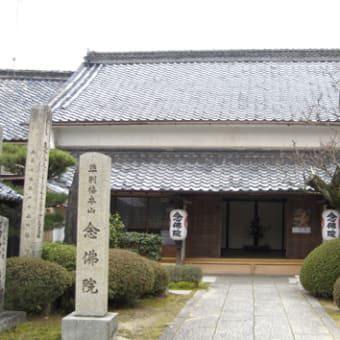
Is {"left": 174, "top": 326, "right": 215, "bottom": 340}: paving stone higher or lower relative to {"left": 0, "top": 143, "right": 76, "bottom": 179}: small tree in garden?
lower

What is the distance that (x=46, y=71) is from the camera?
2503 centimetres

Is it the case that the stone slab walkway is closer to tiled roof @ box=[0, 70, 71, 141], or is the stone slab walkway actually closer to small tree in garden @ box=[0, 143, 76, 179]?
small tree in garden @ box=[0, 143, 76, 179]

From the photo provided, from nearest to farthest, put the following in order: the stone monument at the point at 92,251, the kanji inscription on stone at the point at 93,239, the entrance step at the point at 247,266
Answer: the stone monument at the point at 92,251 < the kanji inscription on stone at the point at 93,239 < the entrance step at the point at 247,266

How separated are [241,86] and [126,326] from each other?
14661 mm

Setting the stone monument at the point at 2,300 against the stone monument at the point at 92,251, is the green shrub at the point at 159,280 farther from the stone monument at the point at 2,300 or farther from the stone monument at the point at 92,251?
the stone monument at the point at 92,251

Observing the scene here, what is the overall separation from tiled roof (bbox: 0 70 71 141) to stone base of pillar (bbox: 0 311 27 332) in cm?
1026

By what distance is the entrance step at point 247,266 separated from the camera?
1677 centimetres

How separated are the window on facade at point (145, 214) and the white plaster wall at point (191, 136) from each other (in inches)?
87.3

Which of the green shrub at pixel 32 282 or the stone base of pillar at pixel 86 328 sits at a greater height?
the green shrub at pixel 32 282

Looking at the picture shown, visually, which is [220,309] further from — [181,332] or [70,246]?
[70,246]

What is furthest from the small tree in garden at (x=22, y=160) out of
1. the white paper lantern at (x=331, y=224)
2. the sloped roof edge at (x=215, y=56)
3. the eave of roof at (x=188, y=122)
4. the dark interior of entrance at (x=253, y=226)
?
the sloped roof edge at (x=215, y=56)

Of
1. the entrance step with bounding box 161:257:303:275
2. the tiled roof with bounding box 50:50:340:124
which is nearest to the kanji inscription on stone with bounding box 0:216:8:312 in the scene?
the entrance step with bounding box 161:257:303:275

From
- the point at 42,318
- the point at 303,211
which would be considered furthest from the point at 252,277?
the point at 42,318

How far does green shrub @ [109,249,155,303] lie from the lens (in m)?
9.78
